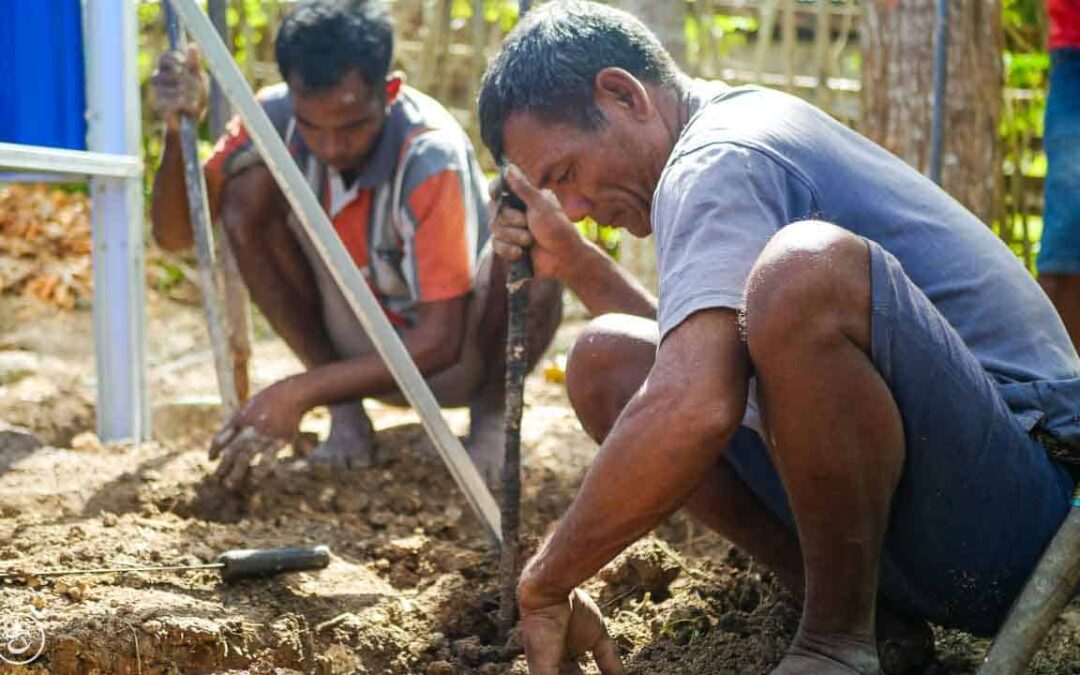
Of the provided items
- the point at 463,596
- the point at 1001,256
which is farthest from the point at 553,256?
the point at 1001,256

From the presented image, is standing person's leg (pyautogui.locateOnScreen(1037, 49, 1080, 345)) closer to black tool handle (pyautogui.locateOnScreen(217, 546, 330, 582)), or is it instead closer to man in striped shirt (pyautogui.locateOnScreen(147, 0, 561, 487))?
man in striped shirt (pyautogui.locateOnScreen(147, 0, 561, 487))

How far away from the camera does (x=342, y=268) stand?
10.4ft

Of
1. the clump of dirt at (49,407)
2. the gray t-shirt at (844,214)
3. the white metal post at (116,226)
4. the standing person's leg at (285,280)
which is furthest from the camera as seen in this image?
the clump of dirt at (49,407)

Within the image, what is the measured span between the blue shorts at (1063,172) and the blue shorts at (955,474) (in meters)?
1.79

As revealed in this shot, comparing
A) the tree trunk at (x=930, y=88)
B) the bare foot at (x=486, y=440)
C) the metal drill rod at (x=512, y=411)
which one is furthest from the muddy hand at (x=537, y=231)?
the tree trunk at (x=930, y=88)

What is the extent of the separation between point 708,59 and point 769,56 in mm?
1014

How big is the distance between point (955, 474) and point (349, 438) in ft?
8.38

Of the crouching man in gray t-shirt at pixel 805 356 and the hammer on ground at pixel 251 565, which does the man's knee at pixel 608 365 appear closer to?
the crouching man in gray t-shirt at pixel 805 356

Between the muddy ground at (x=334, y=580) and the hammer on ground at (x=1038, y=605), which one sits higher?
the hammer on ground at (x=1038, y=605)

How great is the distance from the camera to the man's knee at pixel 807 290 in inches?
75.4

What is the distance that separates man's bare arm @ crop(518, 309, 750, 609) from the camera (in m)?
1.95

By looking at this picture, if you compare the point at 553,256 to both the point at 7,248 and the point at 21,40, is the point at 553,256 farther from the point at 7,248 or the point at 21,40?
the point at 7,248

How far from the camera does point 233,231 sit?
14.3 ft

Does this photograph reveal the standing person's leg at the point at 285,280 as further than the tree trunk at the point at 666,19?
No
